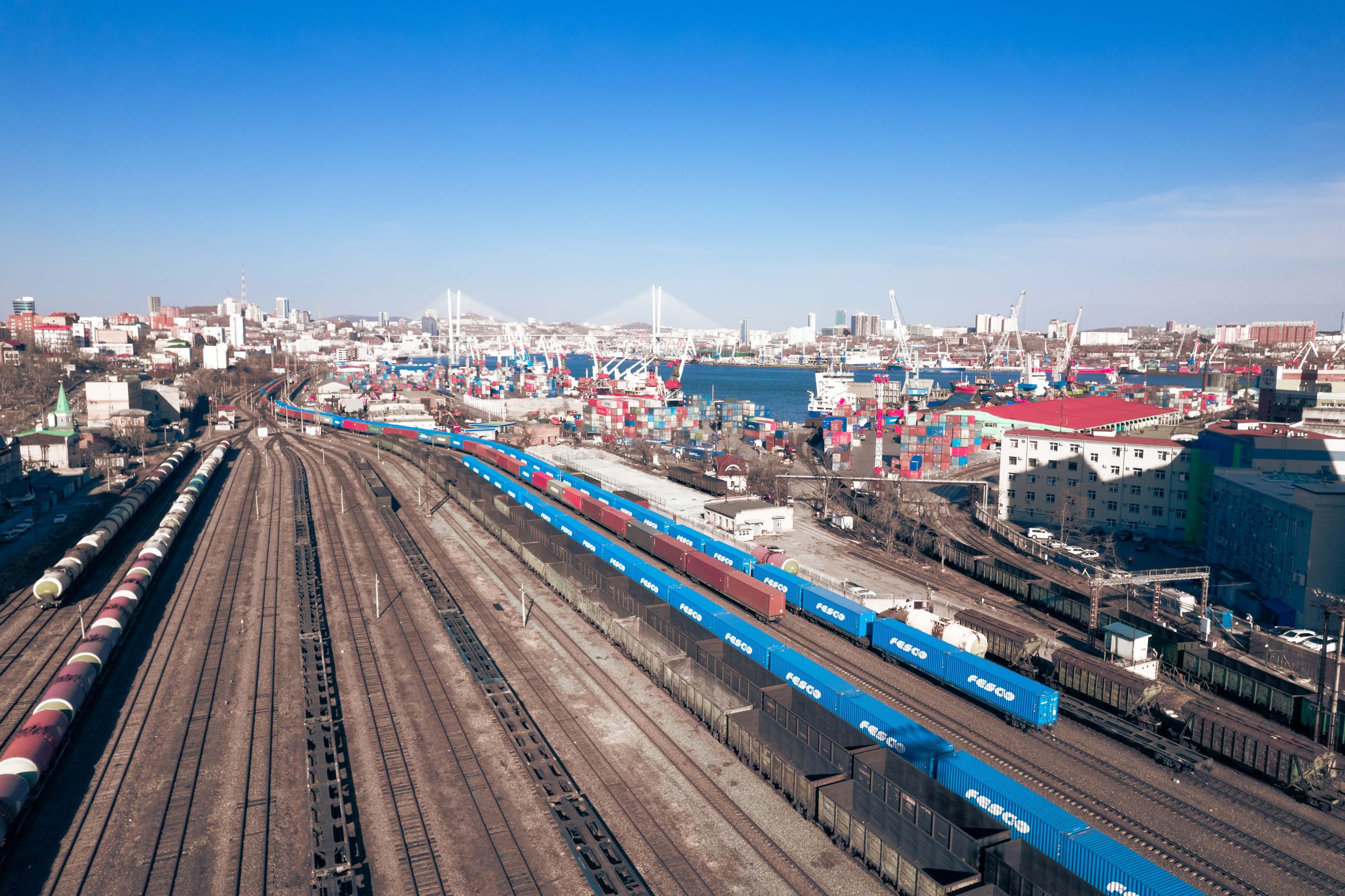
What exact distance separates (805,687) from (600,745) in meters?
6.84

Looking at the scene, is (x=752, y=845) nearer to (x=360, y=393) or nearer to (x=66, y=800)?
(x=66, y=800)

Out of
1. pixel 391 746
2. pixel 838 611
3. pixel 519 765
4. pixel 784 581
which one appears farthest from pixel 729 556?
pixel 391 746

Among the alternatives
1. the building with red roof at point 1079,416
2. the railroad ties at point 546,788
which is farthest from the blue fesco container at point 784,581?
the building with red roof at point 1079,416

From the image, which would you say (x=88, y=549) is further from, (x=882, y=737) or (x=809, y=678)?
(x=882, y=737)

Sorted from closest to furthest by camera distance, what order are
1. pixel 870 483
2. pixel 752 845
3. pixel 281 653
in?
pixel 752 845, pixel 281 653, pixel 870 483

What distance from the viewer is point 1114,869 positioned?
15.8 metres

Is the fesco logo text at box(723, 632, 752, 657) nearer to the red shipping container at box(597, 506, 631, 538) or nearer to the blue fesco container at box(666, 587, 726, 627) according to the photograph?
the blue fesco container at box(666, 587, 726, 627)

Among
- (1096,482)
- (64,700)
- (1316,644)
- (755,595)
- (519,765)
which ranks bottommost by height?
(519,765)

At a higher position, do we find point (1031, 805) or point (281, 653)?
point (1031, 805)

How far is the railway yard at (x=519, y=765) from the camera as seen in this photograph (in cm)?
1834

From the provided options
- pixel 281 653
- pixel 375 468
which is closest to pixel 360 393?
pixel 375 468

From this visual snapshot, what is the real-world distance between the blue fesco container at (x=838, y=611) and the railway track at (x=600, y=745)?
10.5m

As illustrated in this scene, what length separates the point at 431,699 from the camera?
27609 millimetres

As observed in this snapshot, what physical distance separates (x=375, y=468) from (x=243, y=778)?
5965 cm
